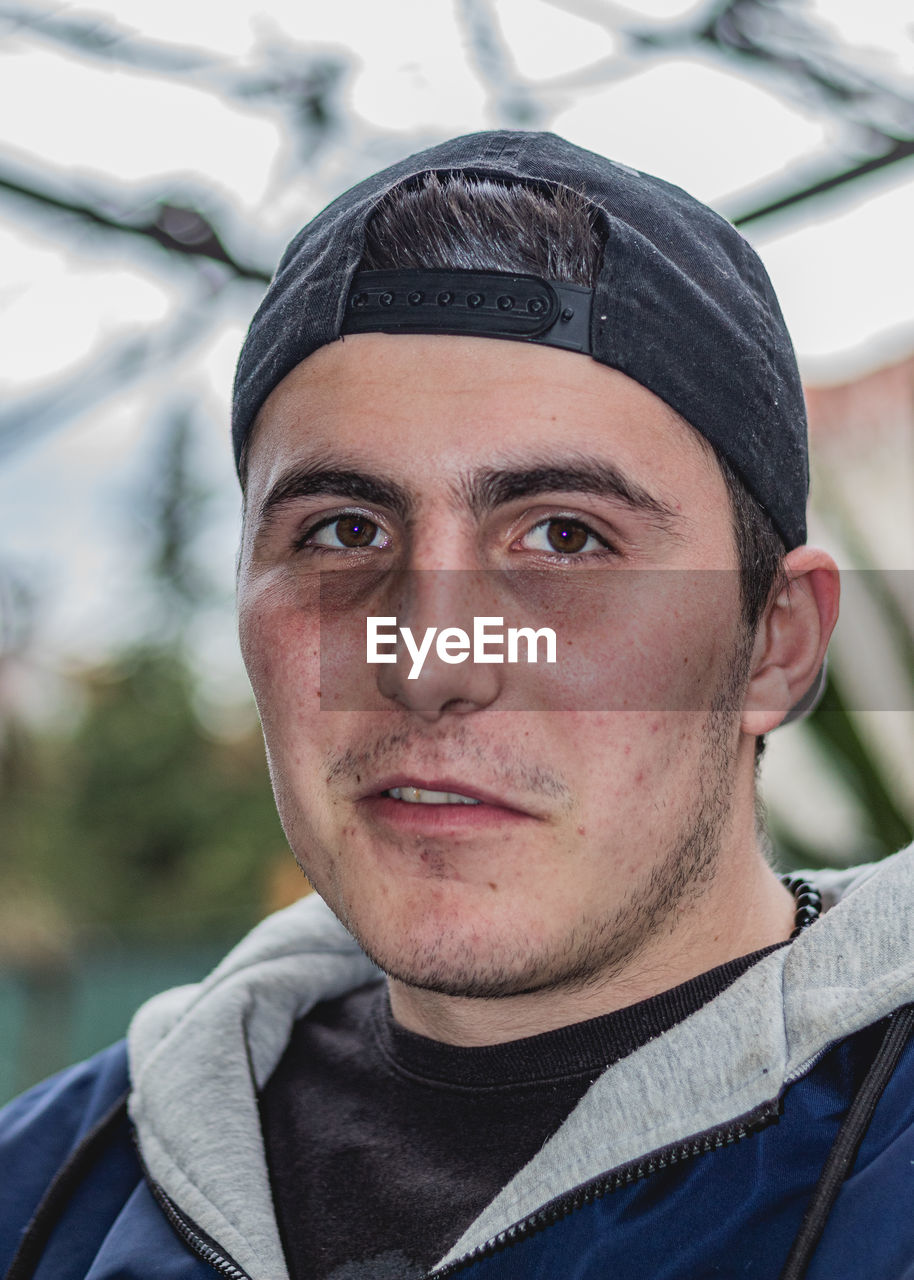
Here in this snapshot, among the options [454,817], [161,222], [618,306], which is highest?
[161,222]

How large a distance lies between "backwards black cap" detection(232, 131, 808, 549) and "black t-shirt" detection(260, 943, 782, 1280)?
615 mm

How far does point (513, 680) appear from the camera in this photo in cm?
123

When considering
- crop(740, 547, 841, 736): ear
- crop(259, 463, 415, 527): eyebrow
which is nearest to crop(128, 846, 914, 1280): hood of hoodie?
crop(740, 547, 841, 736): ear

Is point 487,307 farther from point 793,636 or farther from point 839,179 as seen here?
point 839,179

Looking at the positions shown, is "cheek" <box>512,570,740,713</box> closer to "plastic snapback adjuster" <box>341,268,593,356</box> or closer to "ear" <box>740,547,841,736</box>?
"ear" <box>740,547,841,736</box>

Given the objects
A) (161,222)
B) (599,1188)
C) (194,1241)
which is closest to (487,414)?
(599,1188)

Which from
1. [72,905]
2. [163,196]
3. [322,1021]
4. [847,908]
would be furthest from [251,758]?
[847,908]

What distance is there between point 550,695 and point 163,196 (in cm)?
221

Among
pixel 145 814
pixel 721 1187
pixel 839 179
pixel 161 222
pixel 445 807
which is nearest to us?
pixel 721 1187

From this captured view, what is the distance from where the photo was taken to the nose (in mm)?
1193

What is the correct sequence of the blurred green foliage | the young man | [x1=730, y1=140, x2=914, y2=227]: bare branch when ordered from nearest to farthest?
the young man < [x1=730, y1=140, x2=914, y2=227]: bare branch < the blurred green foliage

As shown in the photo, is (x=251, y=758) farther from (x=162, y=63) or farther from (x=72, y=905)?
(x=162, y=63)

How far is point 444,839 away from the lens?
4.01 ft

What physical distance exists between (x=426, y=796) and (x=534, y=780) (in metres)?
0.11
